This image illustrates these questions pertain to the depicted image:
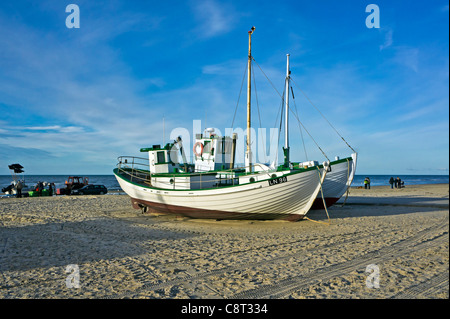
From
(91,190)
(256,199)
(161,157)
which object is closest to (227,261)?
(256,199)

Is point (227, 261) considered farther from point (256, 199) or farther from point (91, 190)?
point (91, 190)

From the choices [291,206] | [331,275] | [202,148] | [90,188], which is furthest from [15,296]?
[90,188]

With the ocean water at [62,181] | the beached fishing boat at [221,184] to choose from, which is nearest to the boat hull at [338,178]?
the beached fishing boat at [221,184]

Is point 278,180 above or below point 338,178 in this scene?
above

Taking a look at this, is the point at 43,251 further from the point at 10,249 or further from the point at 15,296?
the point at 15,296

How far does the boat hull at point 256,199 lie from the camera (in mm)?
12516

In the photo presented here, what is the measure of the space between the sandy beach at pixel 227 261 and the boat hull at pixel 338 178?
13.6 ft

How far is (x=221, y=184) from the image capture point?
1568 centimetres

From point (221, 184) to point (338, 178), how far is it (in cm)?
717

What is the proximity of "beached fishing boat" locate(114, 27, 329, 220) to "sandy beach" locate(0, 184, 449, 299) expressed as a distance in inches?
39.5

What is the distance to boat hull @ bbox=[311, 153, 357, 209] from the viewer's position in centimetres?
1660

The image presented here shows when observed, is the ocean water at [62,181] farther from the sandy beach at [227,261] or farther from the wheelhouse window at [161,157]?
the sandy beach at [227,261]

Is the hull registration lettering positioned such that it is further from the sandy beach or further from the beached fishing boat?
the sandy beach

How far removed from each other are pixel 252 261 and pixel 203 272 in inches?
58.4
